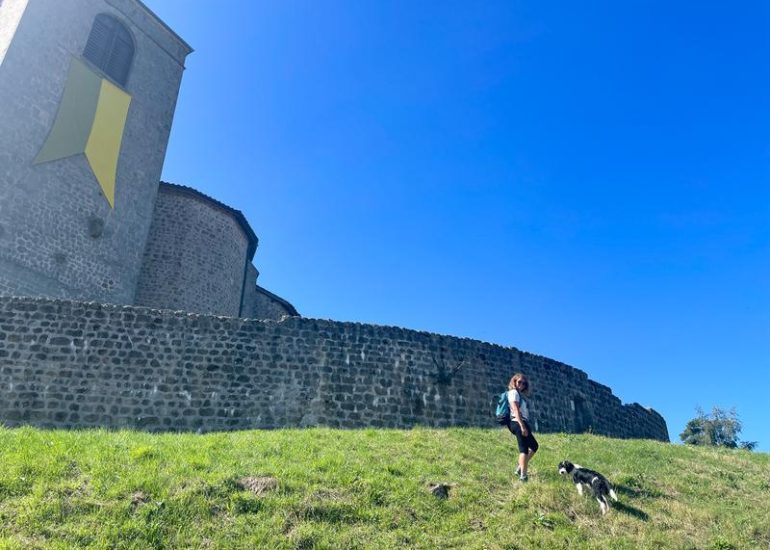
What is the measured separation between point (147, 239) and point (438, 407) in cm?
1224

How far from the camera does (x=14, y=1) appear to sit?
18797mm

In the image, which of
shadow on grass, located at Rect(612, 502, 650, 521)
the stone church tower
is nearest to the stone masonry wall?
the stone church tower

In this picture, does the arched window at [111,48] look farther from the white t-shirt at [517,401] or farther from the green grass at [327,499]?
the white t-shirt at [517,401]

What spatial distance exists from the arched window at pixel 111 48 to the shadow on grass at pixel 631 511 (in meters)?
20.0

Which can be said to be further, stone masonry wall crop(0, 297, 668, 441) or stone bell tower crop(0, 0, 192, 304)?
stone bell tower crop(0, 0, 192, 304)

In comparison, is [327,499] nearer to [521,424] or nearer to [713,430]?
[521,424]

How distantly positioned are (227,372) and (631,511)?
7.95 metres

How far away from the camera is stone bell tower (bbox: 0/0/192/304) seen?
54.2 feet

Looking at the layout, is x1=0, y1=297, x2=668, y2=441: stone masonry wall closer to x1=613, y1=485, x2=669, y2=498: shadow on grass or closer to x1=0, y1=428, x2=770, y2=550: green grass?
x1=0, y1=428, x2=770, y2=550: green grass

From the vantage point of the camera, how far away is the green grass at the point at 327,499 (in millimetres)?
6105

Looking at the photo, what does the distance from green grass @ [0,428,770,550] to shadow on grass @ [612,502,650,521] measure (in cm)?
3

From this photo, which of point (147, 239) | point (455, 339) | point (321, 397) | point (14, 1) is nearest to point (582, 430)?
point (455, 339)

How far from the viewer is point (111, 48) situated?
20.8m

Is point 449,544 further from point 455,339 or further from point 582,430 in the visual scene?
point 582,430
